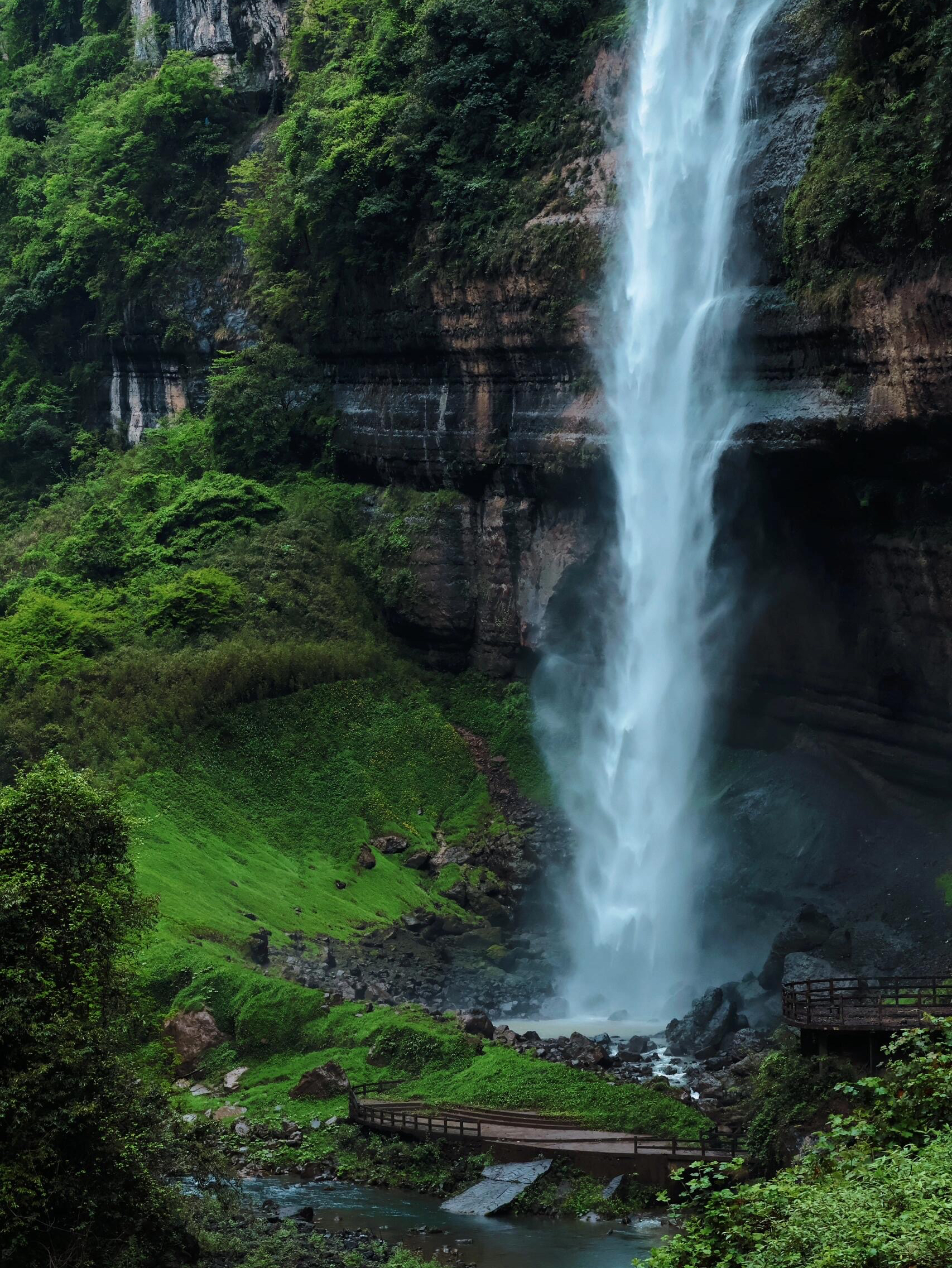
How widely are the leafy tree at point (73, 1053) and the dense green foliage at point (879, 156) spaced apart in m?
17.8

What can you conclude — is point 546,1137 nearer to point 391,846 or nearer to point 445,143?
point 391,846

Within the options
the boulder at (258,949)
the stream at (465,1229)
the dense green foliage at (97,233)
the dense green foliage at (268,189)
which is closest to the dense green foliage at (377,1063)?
the boulder at (258,949)

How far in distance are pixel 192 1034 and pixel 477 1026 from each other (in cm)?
494

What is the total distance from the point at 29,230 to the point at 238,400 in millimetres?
18103

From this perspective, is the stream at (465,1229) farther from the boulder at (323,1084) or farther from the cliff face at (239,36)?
the cliff face at (239,36)

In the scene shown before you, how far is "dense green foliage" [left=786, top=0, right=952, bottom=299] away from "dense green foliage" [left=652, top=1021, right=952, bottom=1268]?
53.2ft

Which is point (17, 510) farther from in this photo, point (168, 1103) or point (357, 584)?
point (168, 1103)

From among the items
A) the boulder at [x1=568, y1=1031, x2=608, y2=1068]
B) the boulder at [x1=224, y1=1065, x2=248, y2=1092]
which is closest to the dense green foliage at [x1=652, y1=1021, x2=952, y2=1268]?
the boulder at [x1=568, y1=1031, x2=608, y2=1068]

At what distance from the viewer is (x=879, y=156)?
94.1ft

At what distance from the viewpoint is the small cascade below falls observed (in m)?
34.0

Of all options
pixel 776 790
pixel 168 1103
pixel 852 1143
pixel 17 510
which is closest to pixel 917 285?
pixel 776 790

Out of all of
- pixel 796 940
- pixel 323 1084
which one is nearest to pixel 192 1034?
pixel 323 1084

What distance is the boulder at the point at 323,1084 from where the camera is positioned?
25078 millimetres

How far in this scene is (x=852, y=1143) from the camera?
16.7m
